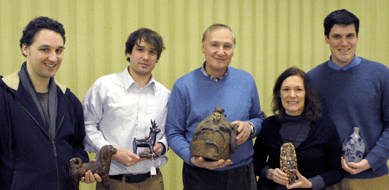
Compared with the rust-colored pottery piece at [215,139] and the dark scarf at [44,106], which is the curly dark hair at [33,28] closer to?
the dark scarf at [44,106]

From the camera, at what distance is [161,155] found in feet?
8.52

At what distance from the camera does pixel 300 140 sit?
2.29 meters

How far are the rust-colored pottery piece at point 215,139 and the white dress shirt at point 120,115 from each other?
51 centimetres

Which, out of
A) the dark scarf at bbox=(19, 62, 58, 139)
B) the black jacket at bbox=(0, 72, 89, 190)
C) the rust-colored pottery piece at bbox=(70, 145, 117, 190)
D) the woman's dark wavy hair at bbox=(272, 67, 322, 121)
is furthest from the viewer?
the woman's dark wavy hair at bbox=(272, 67, 322, 121)

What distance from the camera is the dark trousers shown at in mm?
2381

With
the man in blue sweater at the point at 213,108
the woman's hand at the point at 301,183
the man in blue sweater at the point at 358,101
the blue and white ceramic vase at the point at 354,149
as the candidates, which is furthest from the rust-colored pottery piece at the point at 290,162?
the man in blue sweater at the point at 358,101

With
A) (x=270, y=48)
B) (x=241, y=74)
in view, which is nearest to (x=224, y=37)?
(x=241, y=74)

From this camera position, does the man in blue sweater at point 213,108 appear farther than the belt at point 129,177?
No

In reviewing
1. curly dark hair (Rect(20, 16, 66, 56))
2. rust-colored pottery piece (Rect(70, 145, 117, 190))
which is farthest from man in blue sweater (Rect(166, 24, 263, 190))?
curly dark hair (Rect(20, 16, 66, 56))

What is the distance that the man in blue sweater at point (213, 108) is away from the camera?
240 centimetres

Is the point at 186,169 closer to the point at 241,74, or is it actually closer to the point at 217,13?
the point at 241,74

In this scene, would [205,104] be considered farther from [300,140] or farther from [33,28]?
[33,28]

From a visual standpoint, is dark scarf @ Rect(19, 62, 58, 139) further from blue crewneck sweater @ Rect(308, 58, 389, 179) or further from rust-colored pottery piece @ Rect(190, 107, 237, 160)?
blue crewneck sweater @ Rect(308, 58, 389, 179)

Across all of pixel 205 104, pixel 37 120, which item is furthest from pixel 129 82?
pixel 37 120
